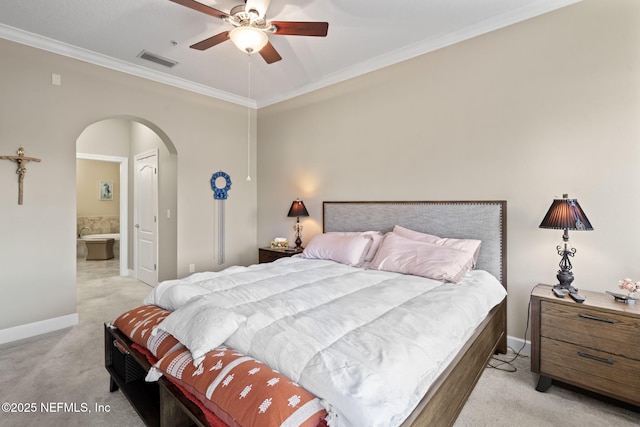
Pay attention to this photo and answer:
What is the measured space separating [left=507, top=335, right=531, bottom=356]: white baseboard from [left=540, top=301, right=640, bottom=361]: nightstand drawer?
599 millimetres

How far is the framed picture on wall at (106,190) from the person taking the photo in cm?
814

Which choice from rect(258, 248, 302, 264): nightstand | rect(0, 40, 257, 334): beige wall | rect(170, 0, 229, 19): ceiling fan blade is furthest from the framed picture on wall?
rect(170, 0, 229, 19): ceiling fan blade

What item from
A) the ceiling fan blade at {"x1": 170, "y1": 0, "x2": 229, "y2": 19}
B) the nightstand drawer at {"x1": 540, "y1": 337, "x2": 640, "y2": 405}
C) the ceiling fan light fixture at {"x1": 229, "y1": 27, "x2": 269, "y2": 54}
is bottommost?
the nightstand drawer at {"x1": 540, "y1": 337, "x2": 640, "y2": 405}

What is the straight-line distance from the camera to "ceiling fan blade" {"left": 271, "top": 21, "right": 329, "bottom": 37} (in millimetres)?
2168

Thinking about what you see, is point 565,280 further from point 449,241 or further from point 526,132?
point 526,132

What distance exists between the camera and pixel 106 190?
323 inches

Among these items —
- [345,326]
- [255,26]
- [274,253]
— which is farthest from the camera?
[274,253]

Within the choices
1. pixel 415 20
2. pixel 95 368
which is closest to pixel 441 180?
pixel 415 20

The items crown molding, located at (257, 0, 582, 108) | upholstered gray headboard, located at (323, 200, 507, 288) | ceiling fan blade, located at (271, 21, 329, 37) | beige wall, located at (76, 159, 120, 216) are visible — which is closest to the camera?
ceiling fan blade, located at (271, 21, 329, 37)

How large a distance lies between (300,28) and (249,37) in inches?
15.6

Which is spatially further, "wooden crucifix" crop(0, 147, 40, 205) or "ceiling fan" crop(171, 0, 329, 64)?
"wooden crucifix" crop(0, 147, 40, 205)

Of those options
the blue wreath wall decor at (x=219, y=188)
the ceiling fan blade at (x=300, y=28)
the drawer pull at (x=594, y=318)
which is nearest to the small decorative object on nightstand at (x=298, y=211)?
the blue wreath wall decor at (x=219, y=188)

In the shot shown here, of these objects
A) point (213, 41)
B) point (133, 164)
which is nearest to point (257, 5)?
point (213, 41)

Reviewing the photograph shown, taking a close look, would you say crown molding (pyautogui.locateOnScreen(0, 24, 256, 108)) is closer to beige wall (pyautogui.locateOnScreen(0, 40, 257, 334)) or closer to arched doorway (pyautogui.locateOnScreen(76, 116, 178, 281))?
beige wall (pyautogui.locateOnScreen(0, 40, 257, 334))
